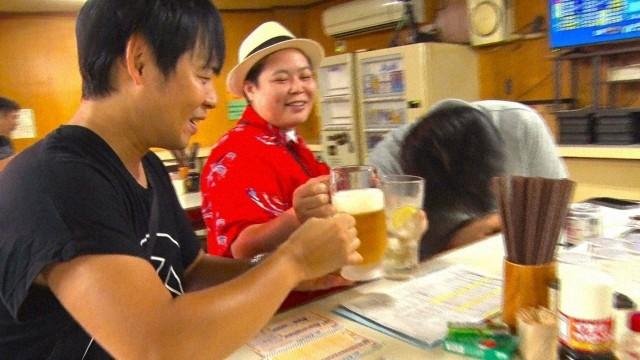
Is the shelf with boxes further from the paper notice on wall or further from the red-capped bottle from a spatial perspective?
the paper notice on wall

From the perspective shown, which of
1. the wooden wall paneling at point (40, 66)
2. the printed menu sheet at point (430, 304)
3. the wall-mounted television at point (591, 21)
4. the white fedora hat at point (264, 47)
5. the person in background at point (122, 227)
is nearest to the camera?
the person in background at point (122, 227)

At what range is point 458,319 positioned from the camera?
905 mm

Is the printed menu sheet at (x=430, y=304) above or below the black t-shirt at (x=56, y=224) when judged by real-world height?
below

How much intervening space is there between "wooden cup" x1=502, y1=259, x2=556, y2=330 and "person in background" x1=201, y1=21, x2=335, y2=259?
471 mm

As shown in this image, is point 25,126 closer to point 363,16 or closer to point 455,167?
point 363,16

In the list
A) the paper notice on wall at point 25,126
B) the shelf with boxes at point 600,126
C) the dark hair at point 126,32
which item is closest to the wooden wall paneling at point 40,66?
the paper notice on wall at point 25,126

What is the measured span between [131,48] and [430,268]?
2.64 ft

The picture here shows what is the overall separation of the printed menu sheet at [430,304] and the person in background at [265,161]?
27 cm

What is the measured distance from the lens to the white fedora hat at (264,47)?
68.2 inches

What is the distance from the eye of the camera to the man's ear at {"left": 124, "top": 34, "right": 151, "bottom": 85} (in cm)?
81

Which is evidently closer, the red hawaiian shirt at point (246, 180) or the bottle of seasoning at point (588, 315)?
the bottle of seasoning at point (588, 315)

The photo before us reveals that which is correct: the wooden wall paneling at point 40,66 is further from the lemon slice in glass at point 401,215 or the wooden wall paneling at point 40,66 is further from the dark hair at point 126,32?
the lemon slice in glass at point 401,215

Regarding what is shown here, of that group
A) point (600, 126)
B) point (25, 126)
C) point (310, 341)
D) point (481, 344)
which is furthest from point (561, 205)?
point (25, 126)

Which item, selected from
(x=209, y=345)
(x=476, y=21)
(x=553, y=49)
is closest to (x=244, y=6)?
(x=476, y=21)
